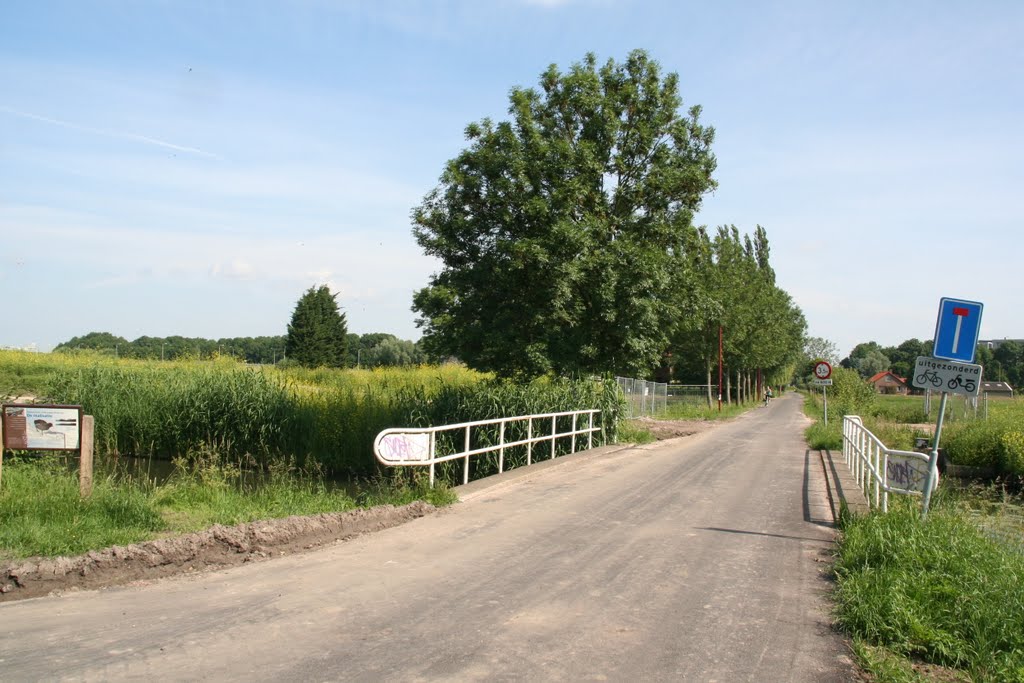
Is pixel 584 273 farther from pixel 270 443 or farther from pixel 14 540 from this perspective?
pixel 14 540

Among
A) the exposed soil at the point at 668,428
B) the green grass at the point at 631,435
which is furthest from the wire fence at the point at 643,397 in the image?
the green grass at the point at 631,435

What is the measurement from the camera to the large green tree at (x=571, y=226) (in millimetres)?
22469

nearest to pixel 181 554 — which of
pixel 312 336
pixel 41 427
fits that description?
pixel 41 427

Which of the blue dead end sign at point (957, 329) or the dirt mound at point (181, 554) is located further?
the blue dead end sign at point (957, 329)

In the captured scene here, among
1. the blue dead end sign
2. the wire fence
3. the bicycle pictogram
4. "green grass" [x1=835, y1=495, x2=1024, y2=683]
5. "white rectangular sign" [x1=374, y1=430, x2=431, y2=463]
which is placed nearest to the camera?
"green grass" [x1=835, y1=495, x2=1024, y2=683]

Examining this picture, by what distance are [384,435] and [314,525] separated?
7.40 feet

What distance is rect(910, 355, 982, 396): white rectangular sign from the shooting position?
8805mm

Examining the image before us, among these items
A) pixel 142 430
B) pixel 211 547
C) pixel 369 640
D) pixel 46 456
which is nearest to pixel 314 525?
pixel 211 547

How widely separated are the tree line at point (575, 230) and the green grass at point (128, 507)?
35.4 feet

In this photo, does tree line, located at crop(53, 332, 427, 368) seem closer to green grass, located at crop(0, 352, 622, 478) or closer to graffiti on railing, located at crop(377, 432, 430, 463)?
green grass, located at crop(0, 352, 622, 478)

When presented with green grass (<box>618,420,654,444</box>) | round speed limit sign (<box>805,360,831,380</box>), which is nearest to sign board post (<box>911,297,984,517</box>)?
green grass (<box>618,420,654,444</box>)

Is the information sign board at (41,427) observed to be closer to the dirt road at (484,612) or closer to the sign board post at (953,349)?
the dirt road at (484,612)

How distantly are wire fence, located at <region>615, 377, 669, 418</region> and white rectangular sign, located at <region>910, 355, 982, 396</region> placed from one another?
75.9 feet

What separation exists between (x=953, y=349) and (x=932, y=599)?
370cm
